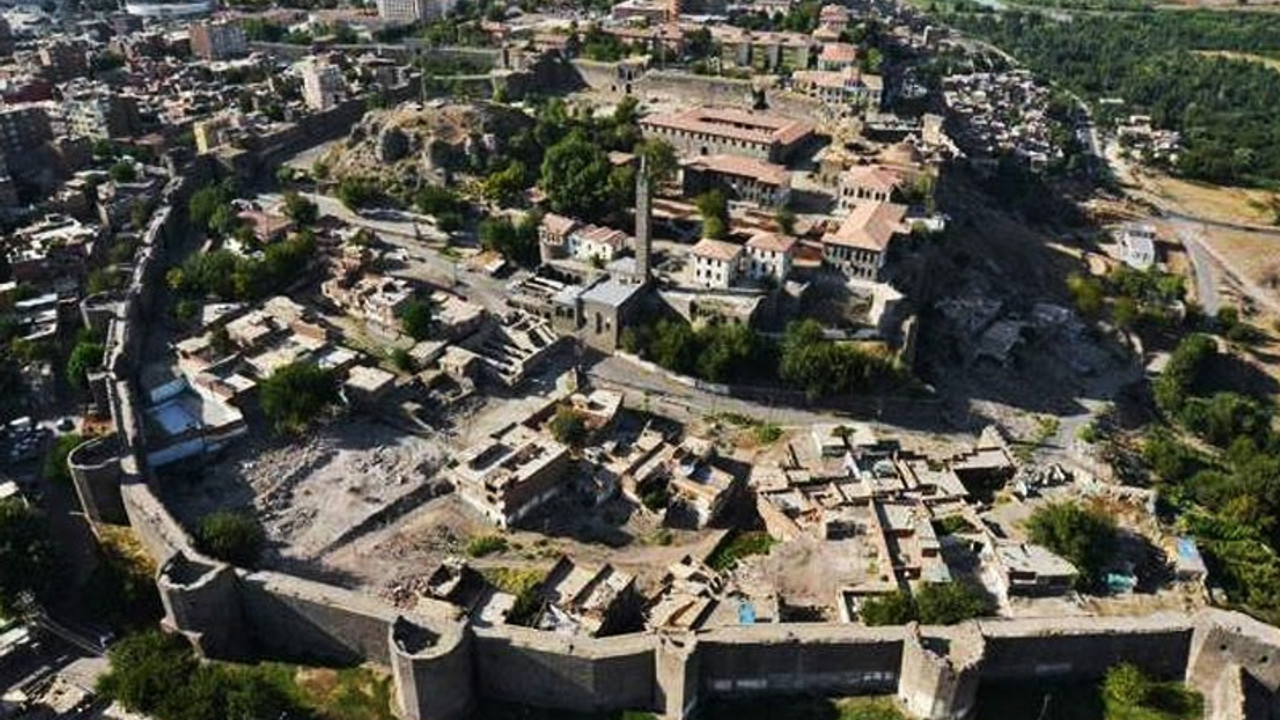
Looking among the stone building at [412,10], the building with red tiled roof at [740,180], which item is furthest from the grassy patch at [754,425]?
the stone building at [412,10]

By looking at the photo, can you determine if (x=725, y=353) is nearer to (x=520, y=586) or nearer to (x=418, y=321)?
(x=418, y=321)

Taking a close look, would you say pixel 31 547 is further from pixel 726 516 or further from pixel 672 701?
pixel 726 516

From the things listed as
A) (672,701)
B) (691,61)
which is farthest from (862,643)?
(691,61)

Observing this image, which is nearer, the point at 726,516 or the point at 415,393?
the point at 726,516

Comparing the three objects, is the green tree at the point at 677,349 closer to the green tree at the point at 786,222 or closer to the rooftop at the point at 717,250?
the rooftop at the point at 717,250

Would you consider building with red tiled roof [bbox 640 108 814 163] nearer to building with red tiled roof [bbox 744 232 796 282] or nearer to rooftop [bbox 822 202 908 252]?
rooftop [bbox 822 202 908 252]
